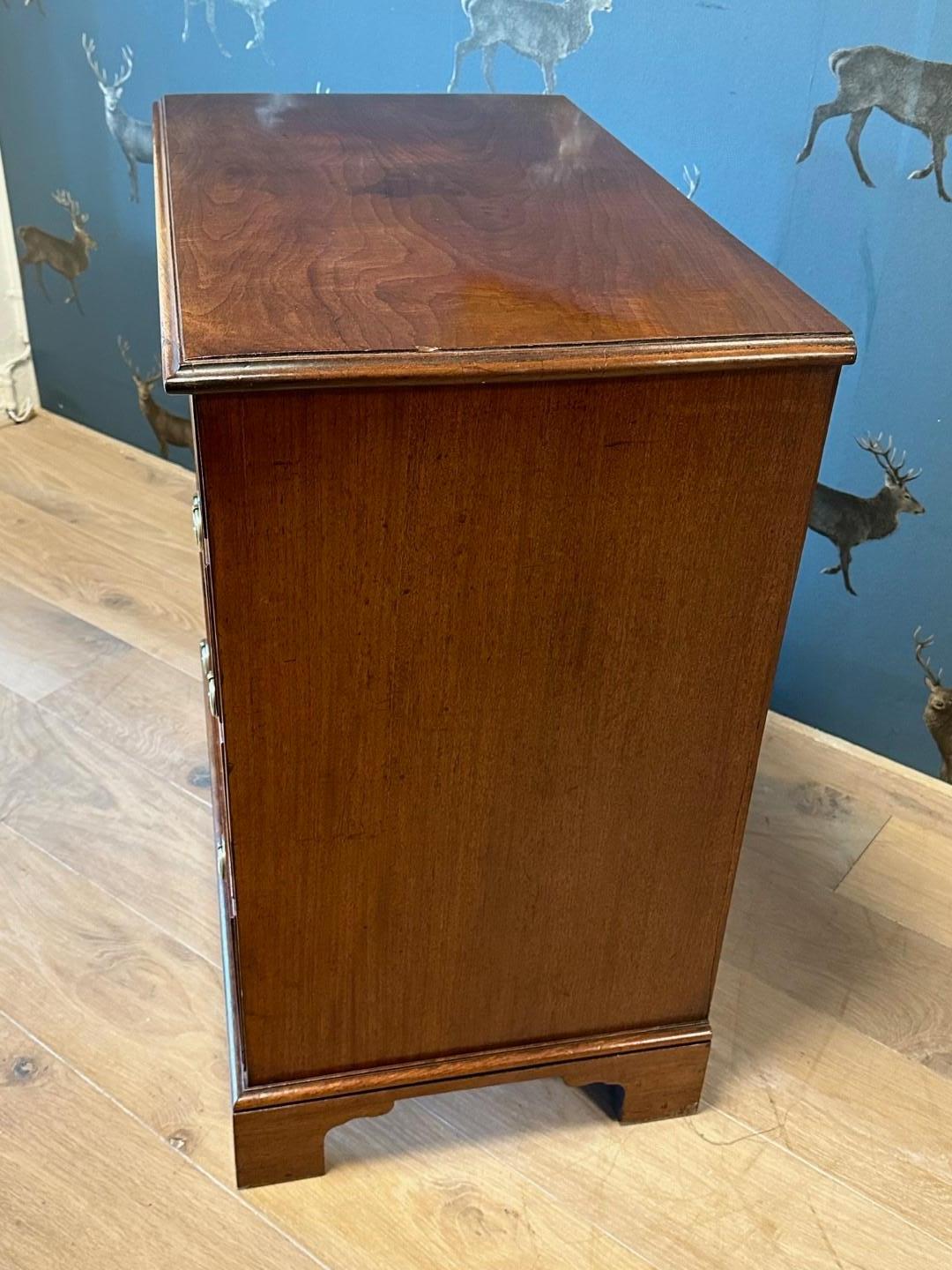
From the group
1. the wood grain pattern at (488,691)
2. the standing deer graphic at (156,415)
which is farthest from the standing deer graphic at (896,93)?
the standing deer graphic at (156,415)

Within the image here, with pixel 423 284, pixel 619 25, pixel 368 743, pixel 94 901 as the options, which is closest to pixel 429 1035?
pixel 368 743

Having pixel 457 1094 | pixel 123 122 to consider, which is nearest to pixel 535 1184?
pixel 457 1094

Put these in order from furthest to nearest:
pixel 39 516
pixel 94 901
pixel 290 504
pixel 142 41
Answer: pixel 39 516 < pixel 142 41 < pixel 94 901 < pixel 290 504

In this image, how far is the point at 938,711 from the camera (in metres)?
1.50

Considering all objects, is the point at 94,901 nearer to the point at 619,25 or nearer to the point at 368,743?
the point at 368,743

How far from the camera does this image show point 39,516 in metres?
1.96

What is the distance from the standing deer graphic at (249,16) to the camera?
1.65 meters

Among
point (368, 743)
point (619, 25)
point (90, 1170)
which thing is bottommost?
point (90, 1170)

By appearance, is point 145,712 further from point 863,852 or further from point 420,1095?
point 863,852

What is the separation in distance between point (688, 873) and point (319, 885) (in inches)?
11.7

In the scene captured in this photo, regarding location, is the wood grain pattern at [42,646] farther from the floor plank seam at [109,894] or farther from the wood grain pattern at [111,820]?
the floor plank seam at [109,894]

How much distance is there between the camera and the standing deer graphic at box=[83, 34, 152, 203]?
1.84 meters

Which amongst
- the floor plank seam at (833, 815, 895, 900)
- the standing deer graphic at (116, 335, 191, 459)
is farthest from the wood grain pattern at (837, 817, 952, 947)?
the standing deer graphic at (116, 335, 191, 459)

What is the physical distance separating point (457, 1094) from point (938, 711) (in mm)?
766
